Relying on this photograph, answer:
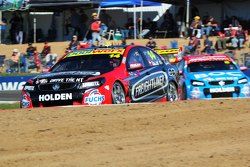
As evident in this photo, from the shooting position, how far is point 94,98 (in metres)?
12.5

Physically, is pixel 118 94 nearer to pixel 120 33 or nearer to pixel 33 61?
pixel 33 61

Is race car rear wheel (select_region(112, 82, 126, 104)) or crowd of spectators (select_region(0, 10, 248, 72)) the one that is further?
crowd of spectators (select_region(0, 10, 248, 72))

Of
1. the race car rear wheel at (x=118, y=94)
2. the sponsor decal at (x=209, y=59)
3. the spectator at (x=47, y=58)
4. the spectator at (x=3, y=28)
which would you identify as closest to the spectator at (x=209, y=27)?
the spectator at (x=47, y=58)

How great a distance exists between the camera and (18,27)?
35344 millimetres

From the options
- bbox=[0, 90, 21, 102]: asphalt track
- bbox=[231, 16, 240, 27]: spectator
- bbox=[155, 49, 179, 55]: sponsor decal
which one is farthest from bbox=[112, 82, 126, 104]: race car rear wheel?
bbox=[231, 16, 240, 27]: spectator

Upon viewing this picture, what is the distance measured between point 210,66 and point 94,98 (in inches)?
206

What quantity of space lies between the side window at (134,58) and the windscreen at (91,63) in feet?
0.72

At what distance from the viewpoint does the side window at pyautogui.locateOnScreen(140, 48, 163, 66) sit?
46.7 ft

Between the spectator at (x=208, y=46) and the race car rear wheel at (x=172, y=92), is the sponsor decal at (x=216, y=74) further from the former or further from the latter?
the spectator at (x=208, y=46)

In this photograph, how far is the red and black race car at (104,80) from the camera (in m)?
12.5

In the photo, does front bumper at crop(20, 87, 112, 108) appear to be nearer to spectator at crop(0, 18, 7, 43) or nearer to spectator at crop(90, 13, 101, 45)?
spectator at crop(90, 13, 101, 45)

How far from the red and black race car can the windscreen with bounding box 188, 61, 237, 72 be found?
202 cm

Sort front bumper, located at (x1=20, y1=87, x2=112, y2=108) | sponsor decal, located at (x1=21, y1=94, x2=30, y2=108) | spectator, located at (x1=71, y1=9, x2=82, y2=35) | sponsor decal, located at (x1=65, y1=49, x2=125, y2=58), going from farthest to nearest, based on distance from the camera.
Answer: spectator, located at (x1=71, y1=9, x2=82, y2=35), sponsor decal, located at (x1=65, y1=49, x2=125, y2=58), sponsor decal, located at (x1=21, y1=94, x2=30, y2=108), front bumper, located at (x1=20, y1=87, x2=112, y2=108)

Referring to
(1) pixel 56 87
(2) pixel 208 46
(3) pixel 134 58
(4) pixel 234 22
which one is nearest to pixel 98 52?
(3) pixel 134 58
